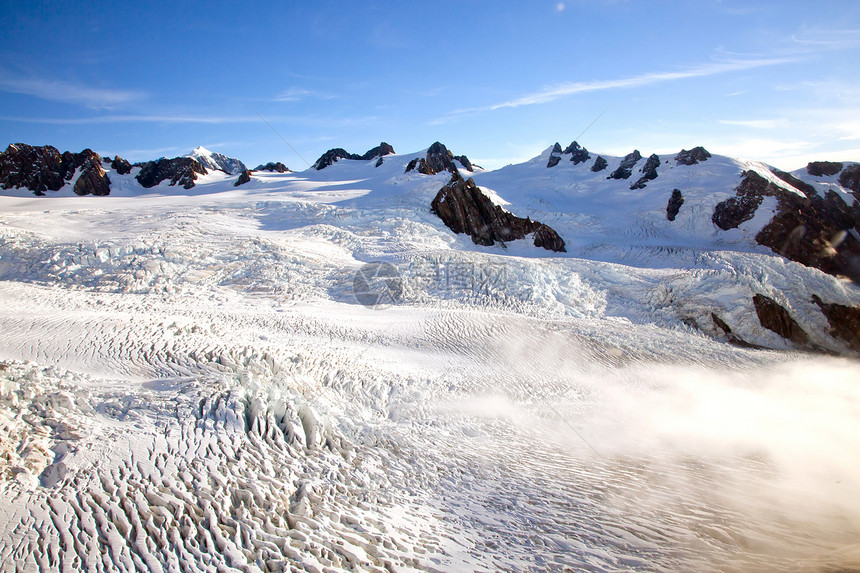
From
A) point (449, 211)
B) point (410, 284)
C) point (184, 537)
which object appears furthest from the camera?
point (449, 211)

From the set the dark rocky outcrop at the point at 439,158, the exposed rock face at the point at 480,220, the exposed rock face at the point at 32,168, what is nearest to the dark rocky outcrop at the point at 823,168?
the exposed rock face at the point at 480,220

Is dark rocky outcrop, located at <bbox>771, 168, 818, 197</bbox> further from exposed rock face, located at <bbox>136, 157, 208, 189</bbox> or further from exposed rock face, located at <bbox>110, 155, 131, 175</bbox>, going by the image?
exposed rock face, located at <bbox>110, 155, 131, 175</bbox>

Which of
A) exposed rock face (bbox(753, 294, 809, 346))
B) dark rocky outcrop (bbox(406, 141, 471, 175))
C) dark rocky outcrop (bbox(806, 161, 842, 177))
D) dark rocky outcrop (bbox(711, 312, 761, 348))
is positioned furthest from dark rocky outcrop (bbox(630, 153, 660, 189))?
dark rocky outcrop (bbox(711, 312, 761, 348))

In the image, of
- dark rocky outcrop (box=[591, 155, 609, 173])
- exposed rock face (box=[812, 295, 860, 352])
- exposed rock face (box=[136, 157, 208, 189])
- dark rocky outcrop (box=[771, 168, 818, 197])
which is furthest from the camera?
dark rocky outcrop (box=[591, 155, 609, 173])

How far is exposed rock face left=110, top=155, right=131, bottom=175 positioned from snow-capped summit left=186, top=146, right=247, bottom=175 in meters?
20.4

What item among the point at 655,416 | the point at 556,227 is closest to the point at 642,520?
the point at 655,416

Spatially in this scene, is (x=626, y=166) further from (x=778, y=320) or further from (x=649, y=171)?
(x=778, y=320)

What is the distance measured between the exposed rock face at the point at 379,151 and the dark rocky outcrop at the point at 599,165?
34646 millimetres

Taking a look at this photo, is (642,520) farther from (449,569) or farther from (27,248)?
(27,248)

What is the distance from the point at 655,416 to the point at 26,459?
46.8ft

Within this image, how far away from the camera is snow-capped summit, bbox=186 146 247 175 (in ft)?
257

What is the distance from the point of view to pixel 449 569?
5992 mm

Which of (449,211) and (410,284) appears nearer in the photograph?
(410,284)

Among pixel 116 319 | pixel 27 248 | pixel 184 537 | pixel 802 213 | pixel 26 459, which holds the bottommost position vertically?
pixel 184 537
